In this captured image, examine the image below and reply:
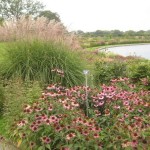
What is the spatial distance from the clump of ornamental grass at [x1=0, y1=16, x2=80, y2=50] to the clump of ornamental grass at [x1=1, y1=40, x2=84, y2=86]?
18cm

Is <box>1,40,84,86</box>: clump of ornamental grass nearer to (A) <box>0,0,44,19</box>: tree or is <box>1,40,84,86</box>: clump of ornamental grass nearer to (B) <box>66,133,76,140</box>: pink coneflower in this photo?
(B) <box>66,133,76,140</box>: pink coneflower

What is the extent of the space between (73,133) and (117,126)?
0.46 m

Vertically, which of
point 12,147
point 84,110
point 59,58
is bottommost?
point 12,147

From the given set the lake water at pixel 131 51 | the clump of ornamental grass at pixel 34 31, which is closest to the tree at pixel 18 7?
the lake water at pixel 131 51

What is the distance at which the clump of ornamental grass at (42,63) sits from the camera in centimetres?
573

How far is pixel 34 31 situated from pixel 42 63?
3.18 feet

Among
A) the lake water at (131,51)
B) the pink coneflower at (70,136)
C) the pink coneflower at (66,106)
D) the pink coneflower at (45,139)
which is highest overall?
the pink coneflower at (66,106)

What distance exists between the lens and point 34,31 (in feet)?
21.1

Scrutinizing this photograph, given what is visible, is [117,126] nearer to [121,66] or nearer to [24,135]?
[24,135]

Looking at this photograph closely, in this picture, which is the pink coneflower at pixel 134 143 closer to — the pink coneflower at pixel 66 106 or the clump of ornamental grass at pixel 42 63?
the pink coneflower at pixel 66 106

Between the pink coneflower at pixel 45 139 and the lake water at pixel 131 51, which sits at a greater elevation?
the pink coneflower at pixel 45 139

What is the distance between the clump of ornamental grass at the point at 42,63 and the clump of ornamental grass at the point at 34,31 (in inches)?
7.2

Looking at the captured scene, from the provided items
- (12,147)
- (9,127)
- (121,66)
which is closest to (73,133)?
(12,147)

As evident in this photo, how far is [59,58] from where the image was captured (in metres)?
5.86
